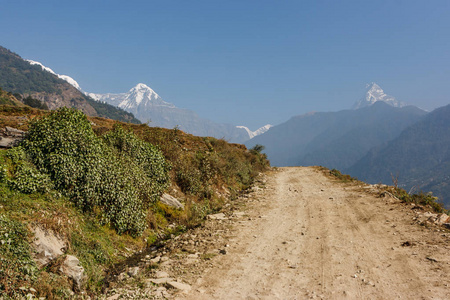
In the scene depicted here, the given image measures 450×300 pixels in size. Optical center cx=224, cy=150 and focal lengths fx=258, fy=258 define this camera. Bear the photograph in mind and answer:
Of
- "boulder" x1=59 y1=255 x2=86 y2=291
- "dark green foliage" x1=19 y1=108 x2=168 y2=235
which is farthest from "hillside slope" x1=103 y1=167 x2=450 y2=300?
"dark green foliage" x1=19 y1=108 x2=168 y2=235

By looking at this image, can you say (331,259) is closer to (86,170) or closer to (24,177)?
(86,170)

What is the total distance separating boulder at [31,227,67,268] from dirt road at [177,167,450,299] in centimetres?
321

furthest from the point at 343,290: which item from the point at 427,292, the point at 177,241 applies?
the point at 177,241

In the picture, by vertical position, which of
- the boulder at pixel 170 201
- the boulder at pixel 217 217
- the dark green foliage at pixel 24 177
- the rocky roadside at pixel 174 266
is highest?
the dark green foliage at pixel 24 177

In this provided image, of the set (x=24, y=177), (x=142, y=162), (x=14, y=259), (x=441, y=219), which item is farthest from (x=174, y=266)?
(x=441, y=219)

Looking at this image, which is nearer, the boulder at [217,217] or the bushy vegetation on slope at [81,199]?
the bushy vegetation on slope at [81,199]

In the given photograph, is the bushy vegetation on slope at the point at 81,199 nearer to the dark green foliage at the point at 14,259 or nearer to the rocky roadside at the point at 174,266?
the dark green foliage at the point at 14,259

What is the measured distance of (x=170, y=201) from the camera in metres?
12.6

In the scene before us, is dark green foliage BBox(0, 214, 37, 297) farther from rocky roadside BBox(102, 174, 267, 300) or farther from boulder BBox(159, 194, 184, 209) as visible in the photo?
boulder BBox(159, 194, 184, 209)

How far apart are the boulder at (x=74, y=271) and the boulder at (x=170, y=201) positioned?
20.5ft

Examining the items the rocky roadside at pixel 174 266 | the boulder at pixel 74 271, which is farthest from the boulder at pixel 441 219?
the boulder at pixel 74 271

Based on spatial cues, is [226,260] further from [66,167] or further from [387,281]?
[66,167]

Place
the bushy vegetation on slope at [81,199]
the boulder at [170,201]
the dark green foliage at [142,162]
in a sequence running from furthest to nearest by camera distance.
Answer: the boulder at [170,201], the dark green foliage at [142,162], the bushy vegetation on slope at [81,199]

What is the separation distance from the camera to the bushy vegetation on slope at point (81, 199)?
554cm
